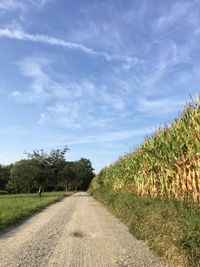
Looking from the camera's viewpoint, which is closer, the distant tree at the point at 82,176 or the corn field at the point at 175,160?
the corn field at the point at 175,160

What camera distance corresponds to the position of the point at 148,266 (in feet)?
29.2

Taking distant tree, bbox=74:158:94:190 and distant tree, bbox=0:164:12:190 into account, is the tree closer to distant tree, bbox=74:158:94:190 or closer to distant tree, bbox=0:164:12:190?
distant tree, bbox=0:164:12:190

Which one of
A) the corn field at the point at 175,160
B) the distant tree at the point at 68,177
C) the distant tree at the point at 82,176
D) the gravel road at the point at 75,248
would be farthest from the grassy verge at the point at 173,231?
the distant tree at the point at 82,176

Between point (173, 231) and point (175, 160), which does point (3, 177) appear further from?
point (173, 231)

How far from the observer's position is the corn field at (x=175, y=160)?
42.7ft

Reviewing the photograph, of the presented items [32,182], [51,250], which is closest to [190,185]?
[51,250]

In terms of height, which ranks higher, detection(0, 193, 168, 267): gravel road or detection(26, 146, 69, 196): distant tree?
detection(26, 146, 69, 196): distant tree

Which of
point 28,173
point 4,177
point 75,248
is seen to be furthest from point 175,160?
point 4,177

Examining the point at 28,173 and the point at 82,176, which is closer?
the point at 28,173

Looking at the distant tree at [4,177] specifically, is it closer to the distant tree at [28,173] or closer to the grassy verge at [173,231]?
the distant tree at [28,173]

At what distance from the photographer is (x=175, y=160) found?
15164mm

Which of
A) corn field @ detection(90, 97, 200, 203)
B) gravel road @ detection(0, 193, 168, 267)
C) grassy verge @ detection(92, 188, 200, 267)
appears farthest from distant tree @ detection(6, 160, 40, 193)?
grassy verge @ detection(92, 188, 200, 267)

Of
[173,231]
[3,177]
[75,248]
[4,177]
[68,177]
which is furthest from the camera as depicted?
[4,177]

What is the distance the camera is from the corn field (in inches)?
513
